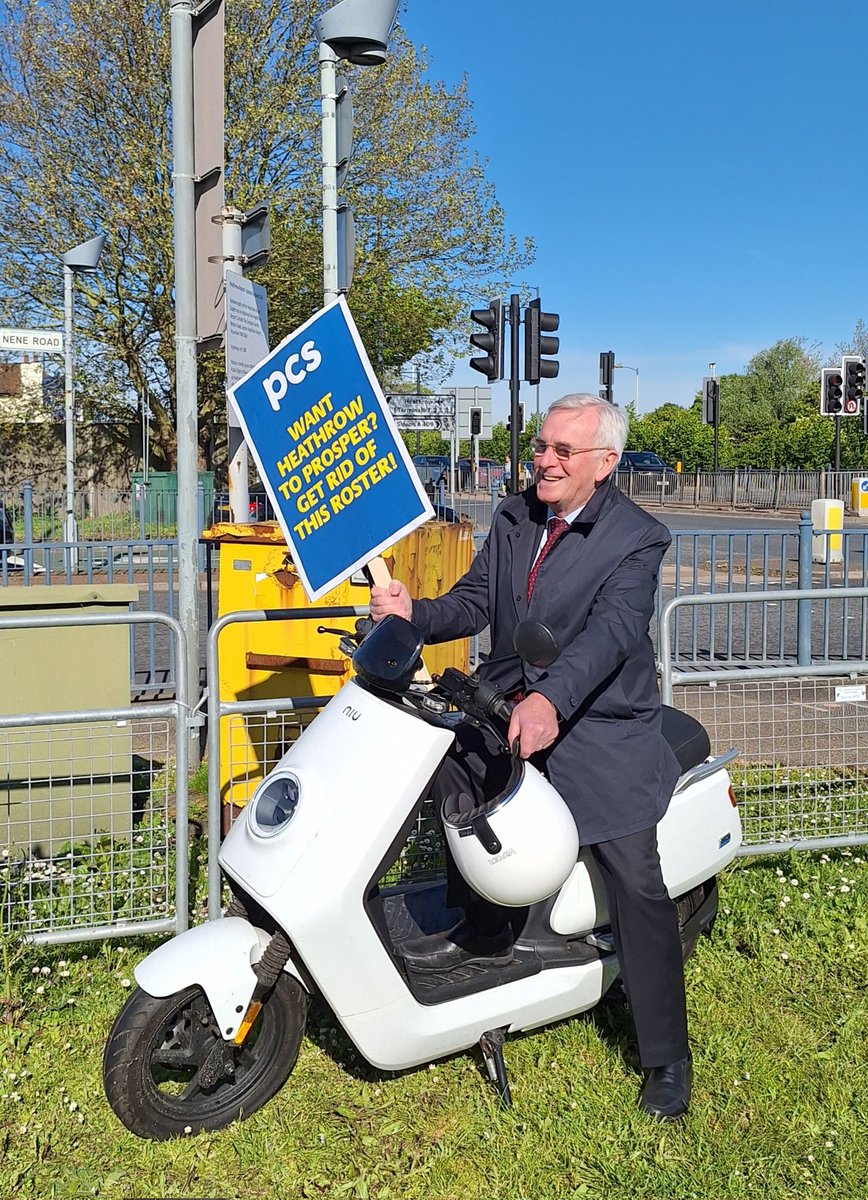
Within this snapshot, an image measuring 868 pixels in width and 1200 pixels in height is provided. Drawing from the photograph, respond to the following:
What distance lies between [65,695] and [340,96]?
5.50 meters

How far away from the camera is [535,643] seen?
98.4 inches

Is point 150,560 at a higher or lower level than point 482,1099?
higher

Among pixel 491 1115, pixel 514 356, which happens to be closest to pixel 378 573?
pixel 491 1115

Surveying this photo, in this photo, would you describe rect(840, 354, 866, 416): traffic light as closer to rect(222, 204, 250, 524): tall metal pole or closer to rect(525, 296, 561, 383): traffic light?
rect(525, 296, 561, 383): traffic light

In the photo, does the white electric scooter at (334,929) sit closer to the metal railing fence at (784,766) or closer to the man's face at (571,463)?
the man's face at (571,463)

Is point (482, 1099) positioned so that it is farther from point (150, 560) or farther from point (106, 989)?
point (150, 560)

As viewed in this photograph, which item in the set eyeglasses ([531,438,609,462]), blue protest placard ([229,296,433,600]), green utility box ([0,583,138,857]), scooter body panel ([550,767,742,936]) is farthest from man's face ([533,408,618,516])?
green utility box ([0,583,138,857])

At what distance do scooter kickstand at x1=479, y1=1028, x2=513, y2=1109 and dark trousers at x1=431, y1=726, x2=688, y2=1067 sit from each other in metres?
0.37

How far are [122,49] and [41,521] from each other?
1206cm

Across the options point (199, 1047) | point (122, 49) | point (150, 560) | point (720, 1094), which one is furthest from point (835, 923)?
point (122, 49)

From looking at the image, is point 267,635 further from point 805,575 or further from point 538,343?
point 538,343

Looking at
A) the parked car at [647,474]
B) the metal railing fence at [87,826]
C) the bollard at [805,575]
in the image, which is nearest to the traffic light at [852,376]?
the bollard at [805,575]

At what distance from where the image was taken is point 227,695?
4707 millimetres

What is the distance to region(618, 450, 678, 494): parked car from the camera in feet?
149
